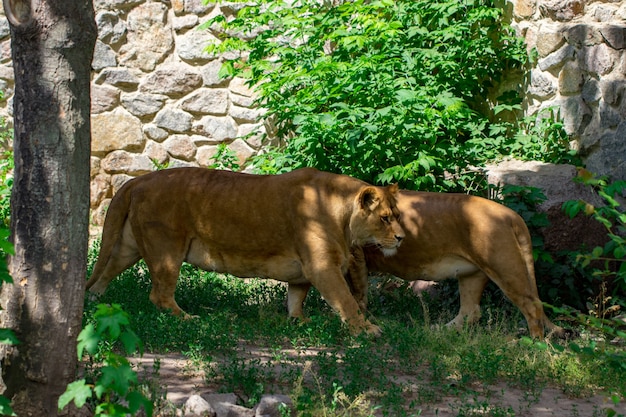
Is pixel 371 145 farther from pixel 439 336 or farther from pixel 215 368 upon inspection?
pixel 215 368

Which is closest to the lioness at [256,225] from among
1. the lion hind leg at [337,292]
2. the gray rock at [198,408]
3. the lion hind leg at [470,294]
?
the lion hind leg at [337,292]

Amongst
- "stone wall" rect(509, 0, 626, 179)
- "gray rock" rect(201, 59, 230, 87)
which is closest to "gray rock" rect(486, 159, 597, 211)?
"stone wall" rect(509, 0, 626, 179)

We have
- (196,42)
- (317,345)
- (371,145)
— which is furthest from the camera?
(196,42)

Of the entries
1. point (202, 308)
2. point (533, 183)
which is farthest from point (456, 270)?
point (202, 308)

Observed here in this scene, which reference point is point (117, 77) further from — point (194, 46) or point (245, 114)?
point (245, 114)

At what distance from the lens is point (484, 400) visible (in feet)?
17.8

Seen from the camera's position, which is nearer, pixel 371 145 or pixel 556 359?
pixel 556 359

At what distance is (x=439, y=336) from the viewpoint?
6527mm

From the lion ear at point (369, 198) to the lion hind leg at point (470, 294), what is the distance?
42.9 inches

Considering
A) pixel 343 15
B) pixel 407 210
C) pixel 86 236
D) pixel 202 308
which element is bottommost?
pixel 202 308

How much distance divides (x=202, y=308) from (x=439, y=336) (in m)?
2.20

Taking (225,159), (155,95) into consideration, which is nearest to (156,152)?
(155,95)

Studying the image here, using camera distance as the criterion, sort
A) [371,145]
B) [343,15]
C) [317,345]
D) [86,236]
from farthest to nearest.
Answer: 1. [343,15]
2. [371,145]
3. [317,345]
4. [86,236]

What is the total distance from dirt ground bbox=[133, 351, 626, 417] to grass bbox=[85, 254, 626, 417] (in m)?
0.02
